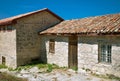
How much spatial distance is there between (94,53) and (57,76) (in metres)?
2.91

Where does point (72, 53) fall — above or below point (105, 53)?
below

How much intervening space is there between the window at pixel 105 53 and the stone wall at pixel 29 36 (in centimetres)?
777

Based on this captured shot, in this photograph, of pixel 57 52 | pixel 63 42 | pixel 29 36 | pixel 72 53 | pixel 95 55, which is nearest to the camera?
pixel 95 55

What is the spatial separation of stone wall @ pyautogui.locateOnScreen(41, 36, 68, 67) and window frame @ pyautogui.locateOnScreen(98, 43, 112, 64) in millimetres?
3470

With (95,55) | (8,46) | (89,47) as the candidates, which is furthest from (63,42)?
(8,46)

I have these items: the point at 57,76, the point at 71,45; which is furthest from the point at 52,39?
the point at 57,76

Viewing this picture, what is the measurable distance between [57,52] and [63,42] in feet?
4.09

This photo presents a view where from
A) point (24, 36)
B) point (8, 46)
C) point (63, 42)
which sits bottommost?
point (8, 46)

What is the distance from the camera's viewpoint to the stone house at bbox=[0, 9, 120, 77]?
1182cm

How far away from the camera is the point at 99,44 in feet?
40.3

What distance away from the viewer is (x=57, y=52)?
→ 1619 cm

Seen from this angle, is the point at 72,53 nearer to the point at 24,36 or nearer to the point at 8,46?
the point at 24,36

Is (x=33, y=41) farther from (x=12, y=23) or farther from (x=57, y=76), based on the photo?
(x=57, y=76)

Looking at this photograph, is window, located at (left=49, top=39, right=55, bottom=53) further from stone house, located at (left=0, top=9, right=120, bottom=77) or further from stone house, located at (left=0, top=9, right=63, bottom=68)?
stone house, located at (left=0, top=9, right=63, bottom=68)
